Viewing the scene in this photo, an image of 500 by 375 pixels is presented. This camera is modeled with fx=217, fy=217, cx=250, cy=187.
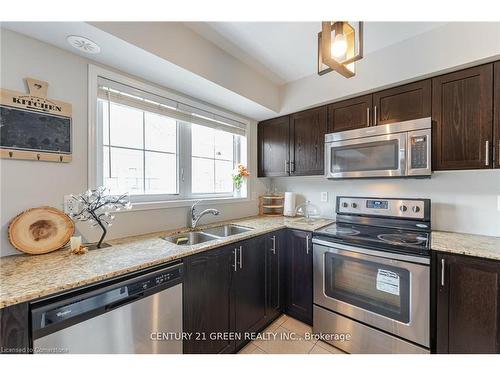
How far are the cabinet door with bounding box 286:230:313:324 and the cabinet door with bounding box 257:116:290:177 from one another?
87 centimetres

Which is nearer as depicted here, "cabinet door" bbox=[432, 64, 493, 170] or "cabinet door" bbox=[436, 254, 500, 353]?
"cabinet door" bbox=[436, 254, 500, 353]

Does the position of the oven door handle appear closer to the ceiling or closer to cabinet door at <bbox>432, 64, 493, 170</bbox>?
cabinet door at <bbox>432, 64, 493, 170</bbox>

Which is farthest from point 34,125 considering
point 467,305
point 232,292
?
point 467,305

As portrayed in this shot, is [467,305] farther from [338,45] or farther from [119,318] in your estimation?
[119,318]

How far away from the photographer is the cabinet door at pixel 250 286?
5.47 ft

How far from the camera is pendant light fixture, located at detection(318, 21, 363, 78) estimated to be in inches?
35.4

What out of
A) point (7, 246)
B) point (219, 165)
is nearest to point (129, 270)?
point (7, 246)

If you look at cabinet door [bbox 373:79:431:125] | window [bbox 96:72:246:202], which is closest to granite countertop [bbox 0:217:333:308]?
window [bbox 96:72:246:202]

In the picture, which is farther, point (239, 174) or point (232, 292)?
point (239, 174)

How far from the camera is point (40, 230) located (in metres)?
1.26

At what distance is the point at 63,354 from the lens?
2.88 ft

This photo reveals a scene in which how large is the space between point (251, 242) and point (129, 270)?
93cm

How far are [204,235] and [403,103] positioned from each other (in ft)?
6.67

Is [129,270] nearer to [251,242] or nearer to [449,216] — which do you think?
[251,242]
